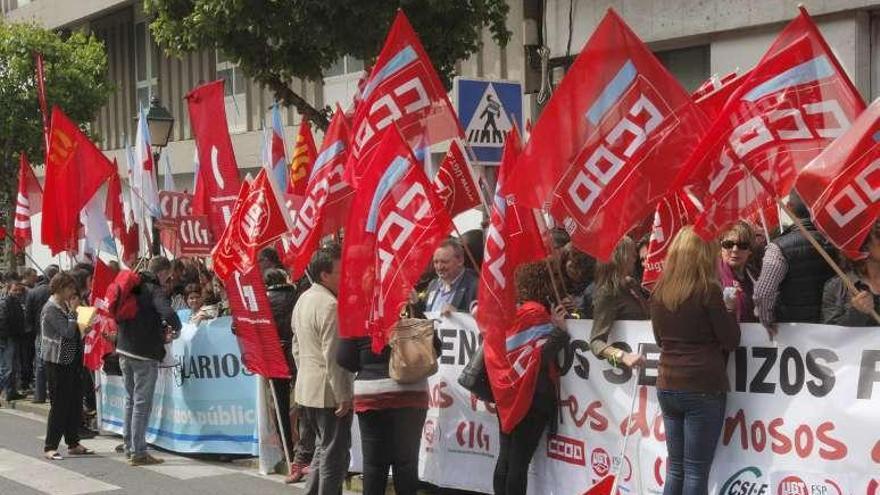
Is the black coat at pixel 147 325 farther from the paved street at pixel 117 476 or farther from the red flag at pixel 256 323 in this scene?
the red flag at pixel 256 323

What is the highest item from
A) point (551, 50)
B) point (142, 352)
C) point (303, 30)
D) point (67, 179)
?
point (551, 50)

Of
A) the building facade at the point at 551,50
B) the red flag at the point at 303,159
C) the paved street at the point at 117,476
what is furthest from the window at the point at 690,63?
the paved street at the point at 117,476

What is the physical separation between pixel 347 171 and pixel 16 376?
878cm

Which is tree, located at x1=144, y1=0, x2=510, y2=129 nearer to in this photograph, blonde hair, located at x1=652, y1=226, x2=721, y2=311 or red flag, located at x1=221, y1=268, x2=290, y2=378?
red flag, located at x1=221, y1=268, x2=290, y2=378

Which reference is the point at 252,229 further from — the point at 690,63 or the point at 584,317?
the point at 690,63

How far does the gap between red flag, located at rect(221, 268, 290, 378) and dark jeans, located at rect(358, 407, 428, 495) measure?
6.79 feet

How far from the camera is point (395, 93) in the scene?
7.30m

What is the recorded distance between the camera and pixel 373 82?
7293mm

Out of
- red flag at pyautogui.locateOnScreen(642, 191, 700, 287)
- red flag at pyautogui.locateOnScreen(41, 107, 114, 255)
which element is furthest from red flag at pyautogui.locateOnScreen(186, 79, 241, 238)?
red flag at pyautogui.locateOnScreen(642, 191, 700, 287)

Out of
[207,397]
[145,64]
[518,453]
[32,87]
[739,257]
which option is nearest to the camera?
[518,453]

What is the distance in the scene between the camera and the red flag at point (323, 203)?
7.94 m

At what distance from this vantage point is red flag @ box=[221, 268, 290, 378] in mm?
8258

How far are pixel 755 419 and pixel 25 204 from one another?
10.5 meters

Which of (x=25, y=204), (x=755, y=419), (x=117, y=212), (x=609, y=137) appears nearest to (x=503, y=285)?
(x=609, y=137)
